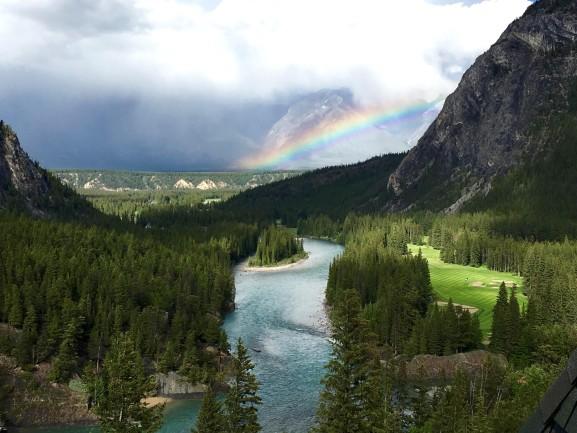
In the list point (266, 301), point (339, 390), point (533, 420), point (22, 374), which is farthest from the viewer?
point (266, 301)

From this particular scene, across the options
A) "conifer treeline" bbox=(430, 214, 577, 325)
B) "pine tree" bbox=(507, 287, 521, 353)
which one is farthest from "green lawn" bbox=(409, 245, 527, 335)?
"pine tree" bbox=(507, 287, 521, 353)

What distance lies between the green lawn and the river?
3344 centimetres

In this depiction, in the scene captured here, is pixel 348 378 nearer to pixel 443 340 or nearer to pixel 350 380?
pixel 350 380

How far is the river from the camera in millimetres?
78125

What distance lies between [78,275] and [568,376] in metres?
121

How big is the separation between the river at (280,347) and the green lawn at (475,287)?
3344cm

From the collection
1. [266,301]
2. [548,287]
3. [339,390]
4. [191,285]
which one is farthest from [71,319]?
[548,287]

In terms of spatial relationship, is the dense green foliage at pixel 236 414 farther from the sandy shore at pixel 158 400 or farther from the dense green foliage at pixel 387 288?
the dense green foliage at pixel 387 288

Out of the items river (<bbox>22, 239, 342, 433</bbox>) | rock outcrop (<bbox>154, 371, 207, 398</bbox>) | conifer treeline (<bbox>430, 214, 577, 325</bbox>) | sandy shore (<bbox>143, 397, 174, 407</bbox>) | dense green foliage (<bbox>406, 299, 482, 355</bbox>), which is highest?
conifer treeline (<bbox>430, 214, 577, 325</bbox>)

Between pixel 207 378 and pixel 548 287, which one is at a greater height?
pixel 548 287

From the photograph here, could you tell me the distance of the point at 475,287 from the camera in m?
164

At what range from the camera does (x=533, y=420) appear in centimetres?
918

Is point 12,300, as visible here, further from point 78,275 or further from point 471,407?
point 471,407

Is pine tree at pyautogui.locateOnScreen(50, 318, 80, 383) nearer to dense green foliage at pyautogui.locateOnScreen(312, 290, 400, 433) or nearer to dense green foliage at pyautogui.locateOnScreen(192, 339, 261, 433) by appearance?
dense green foliage at pyautogui.locateOnScreen(192, 339, 261, 433)
